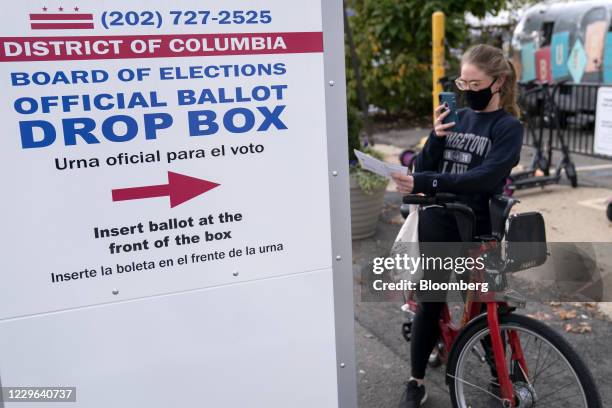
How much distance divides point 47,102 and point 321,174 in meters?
0.82

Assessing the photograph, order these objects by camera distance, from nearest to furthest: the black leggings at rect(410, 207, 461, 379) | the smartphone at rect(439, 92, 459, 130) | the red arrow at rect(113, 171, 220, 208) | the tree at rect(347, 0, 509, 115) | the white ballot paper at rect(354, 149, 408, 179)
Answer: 1. the red arrow at rect(113, 171, 220, 208)
2. the white ballot paper at rect(354, 149, 408, 179)
3. the smartphone at rect(439, 92, 459, 130)
4. the black leggings at rect(410, 207, 461, 379)
5. the tree at rect(347, 0, 509, 115)

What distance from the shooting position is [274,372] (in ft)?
6.84

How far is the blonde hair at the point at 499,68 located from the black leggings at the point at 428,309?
58 centimetres

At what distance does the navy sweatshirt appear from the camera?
2707 millimetres

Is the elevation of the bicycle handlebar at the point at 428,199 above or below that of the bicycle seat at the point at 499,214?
above

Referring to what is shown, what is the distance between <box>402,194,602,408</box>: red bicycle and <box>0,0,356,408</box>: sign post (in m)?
0.86

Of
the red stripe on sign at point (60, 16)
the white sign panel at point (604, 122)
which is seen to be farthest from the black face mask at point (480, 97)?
the white sign panel at point (604, 122)

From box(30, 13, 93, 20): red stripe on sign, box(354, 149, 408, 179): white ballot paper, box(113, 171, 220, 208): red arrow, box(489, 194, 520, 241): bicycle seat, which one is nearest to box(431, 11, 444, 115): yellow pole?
box(489, 194, 520, 241): bicycle seat

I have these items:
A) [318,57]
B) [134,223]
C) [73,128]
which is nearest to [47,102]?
[73,128]

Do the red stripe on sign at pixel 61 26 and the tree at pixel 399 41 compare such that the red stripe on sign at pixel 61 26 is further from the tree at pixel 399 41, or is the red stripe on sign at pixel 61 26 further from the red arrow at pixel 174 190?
the tree at pixel 399 41

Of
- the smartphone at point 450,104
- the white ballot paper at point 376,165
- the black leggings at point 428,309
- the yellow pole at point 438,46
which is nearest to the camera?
the white ballot paper at point 376,165

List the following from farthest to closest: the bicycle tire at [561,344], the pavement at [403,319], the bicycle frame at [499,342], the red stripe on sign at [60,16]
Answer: the pavement at [403,319] → the bicycle frame at [499,342] → the bicycle tire at [561,344] → the red stripe on sign at [60,16]

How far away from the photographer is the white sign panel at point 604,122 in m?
6.77

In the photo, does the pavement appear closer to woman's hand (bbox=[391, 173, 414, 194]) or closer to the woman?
the woman
